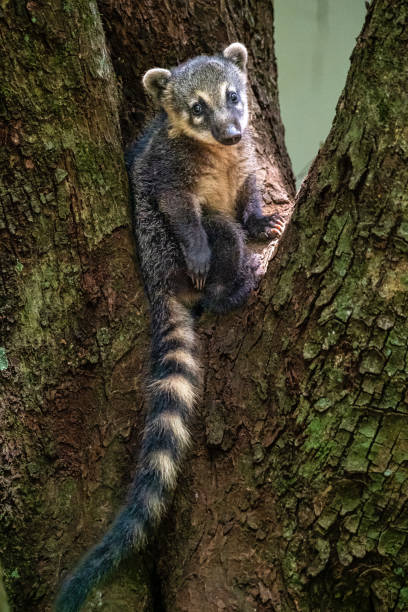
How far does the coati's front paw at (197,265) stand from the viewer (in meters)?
3.17

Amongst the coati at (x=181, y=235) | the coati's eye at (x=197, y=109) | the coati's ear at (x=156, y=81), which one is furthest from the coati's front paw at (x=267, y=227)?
the coati's ear at (x=156, y=81)

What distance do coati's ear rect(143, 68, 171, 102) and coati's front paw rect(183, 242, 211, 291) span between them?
3.20 ft

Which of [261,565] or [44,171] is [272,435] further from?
[44,171]

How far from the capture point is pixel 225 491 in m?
2.49

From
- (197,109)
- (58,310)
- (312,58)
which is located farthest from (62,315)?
(312,58)

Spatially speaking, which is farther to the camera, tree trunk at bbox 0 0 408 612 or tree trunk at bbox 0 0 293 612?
tree trunk at bbox 0 0 293 612

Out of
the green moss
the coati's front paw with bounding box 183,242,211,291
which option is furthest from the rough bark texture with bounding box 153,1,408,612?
the green moss

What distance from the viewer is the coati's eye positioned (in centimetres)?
357

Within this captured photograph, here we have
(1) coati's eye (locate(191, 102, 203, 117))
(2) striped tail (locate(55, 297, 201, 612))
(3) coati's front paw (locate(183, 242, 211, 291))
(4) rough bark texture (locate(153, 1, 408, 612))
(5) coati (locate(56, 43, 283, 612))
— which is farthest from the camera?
(1) coati's eye (locate(191, 102, 203, 117))

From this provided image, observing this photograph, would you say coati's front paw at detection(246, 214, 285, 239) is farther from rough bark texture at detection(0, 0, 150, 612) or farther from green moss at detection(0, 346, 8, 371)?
green moss at detection(0, 346, 8, 371)

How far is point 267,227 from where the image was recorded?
3477mm

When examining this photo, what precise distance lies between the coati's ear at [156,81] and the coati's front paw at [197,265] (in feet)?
3.20

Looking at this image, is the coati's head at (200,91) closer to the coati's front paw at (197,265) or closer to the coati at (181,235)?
the coati at (181,235)

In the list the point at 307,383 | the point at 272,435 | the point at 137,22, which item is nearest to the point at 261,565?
the point at 272,435
